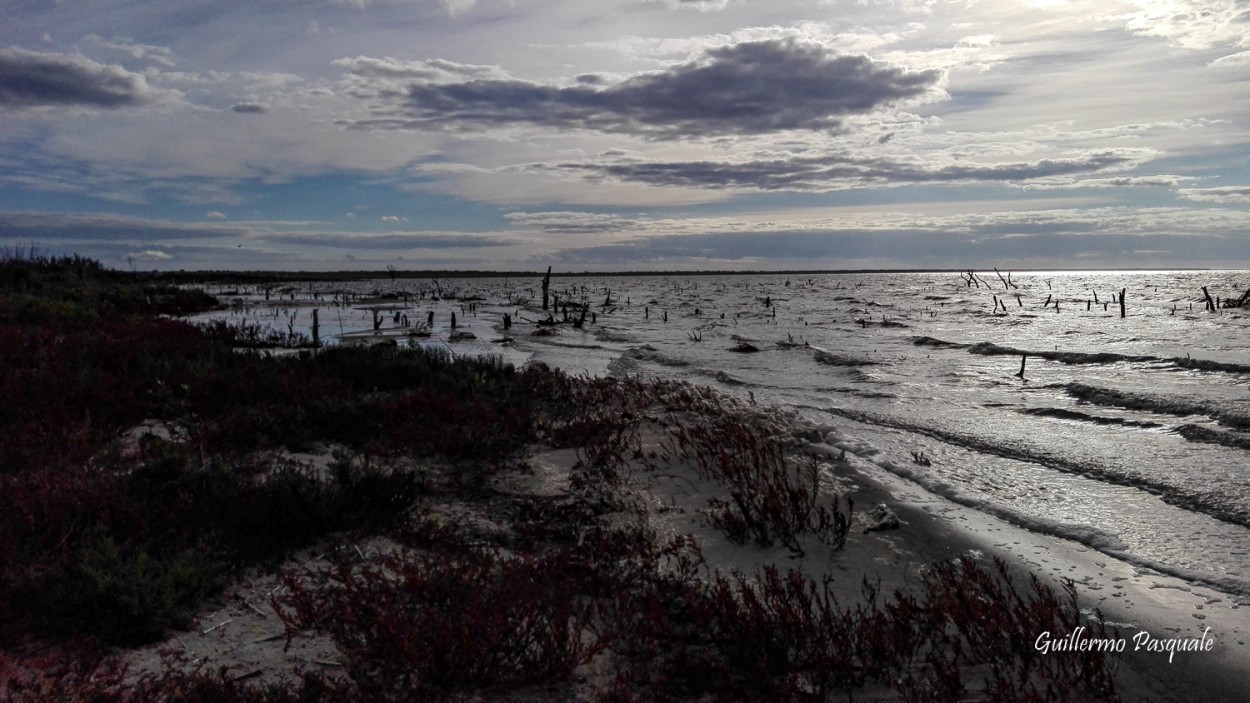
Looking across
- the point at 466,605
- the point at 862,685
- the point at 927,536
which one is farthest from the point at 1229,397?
the point at 466,605

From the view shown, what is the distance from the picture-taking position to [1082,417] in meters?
11.4

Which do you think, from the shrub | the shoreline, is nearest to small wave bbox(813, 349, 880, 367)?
the shoreline

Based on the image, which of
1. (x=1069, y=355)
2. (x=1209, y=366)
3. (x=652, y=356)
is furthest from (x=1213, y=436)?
(x=652, y=356)

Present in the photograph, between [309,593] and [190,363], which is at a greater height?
[190,363]

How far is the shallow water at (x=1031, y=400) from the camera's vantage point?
688cm

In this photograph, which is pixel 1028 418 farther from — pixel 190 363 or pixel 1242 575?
pixel 190 363

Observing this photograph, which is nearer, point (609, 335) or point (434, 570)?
point (434, 570)

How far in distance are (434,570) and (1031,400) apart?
12.3 metres

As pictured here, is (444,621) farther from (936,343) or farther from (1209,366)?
(936,343)

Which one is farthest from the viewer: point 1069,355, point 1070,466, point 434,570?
point 1069,355

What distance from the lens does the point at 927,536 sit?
6.09 metres

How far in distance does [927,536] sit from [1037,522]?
146 cm

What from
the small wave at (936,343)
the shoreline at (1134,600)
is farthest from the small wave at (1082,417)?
the small wave at (936,343)

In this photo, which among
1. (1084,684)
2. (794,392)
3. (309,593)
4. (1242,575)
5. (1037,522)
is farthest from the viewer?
(794,392)
